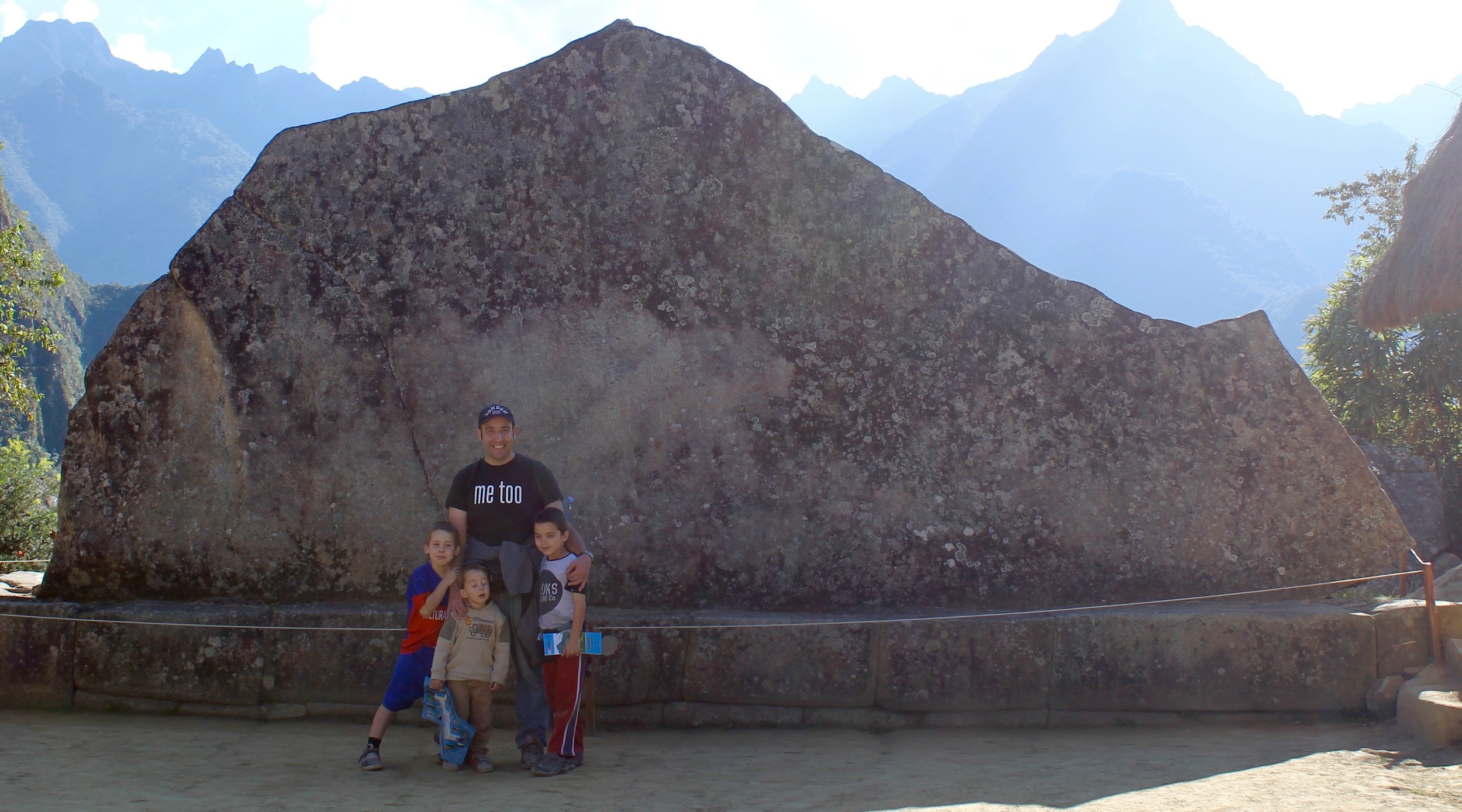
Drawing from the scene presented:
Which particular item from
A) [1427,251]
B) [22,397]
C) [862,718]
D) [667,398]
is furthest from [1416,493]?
[22,397]

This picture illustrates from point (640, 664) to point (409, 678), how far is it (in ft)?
2.84

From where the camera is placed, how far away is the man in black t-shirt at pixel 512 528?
3160 mm

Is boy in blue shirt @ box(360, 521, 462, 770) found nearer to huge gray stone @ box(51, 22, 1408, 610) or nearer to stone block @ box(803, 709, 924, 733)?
huge gray stone @ box(51, 22, 1408, 610)

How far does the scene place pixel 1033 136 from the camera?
10306cm

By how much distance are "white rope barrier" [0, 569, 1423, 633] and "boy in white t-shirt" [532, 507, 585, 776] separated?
0.51 m

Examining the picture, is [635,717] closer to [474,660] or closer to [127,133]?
[474,660]

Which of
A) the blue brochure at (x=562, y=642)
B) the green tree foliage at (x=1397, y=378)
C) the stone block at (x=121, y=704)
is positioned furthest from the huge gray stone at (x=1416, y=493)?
the stone block at (x=121, y=704)

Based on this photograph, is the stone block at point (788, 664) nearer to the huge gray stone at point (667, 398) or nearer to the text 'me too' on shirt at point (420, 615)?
the huge gray stone at point (667, 398)

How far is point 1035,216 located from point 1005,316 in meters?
97.7

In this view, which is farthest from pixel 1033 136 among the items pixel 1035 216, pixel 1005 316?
pixel 1005 316

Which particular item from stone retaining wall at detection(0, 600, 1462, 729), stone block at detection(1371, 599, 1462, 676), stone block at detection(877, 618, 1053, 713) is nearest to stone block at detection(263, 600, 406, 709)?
stone retaining wall at detection(0, 600, 1462, 729)

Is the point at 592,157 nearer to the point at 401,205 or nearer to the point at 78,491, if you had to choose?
the point at 401,205

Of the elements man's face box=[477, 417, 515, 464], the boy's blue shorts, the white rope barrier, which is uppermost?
man's face box=[477, 417, 515, 464]

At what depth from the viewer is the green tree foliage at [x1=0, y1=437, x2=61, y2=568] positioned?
745 centimetres
